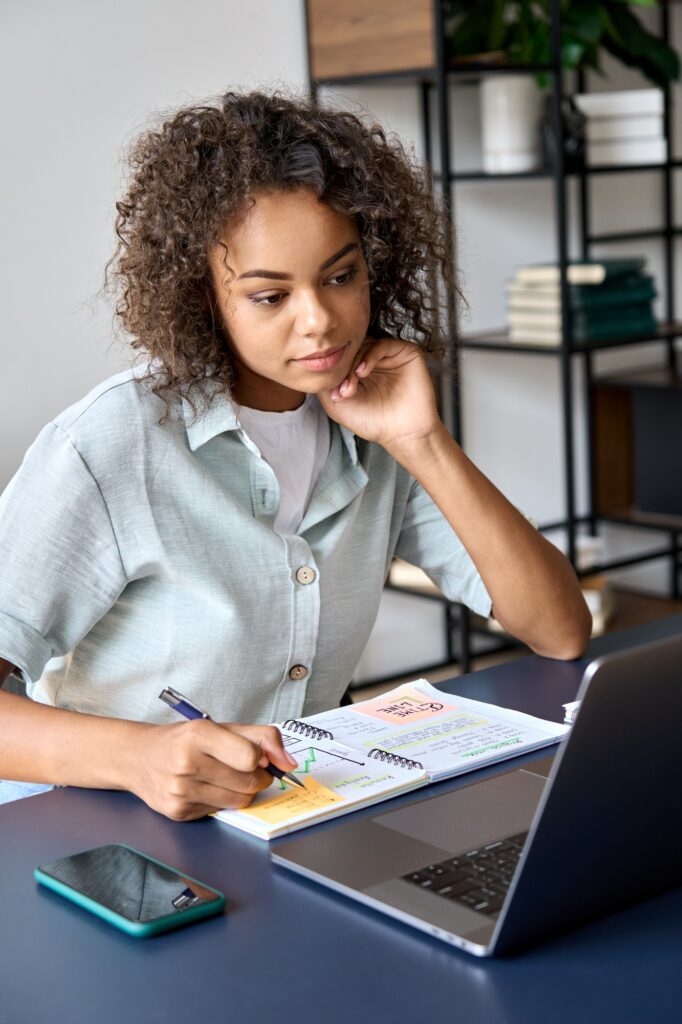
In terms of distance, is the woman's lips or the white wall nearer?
the woman's lips

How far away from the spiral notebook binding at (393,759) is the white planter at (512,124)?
2.28m

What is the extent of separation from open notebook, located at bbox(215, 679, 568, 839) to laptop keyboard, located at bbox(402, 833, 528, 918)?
0.14 meters

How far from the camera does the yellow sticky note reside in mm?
1047

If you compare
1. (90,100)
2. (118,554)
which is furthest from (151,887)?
(90,100)

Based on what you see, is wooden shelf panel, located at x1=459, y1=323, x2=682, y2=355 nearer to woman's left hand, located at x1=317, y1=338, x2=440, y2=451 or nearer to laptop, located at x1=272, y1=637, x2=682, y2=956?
woman's left hand, located at x1=317, y1=338, x2=440, y2=451

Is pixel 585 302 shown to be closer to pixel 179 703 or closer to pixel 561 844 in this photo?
pixel 179 703

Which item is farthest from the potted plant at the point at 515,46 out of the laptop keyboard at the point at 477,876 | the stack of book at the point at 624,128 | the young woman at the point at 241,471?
the laptop keyboard at the point at 477,876

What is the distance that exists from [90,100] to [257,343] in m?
1.71

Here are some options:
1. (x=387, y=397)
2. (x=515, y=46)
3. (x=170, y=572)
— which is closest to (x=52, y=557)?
(x=170, y=572)

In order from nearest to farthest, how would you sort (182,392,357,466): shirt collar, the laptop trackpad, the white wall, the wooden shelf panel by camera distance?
1. the laptop trackpad
2. (182,392,357,466): shirt collar
3. the white wall
4. the wooden shelf panel

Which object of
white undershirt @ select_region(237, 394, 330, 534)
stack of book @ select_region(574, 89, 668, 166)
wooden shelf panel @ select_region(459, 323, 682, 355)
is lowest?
wooden shelf panel @ select_region(459, 323, 682, 355)

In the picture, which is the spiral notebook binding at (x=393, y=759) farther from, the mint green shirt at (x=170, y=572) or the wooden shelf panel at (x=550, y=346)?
the wooden shelf panel at (x=550, y=346)

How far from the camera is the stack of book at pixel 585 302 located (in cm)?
321

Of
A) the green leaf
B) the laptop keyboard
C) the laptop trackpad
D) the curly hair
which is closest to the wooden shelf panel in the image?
the green leaf
